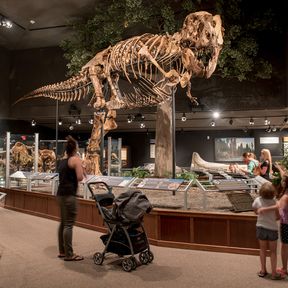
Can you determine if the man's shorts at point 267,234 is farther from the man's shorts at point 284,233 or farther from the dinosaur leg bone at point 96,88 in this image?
the dinosaur leg bone at point 96,88

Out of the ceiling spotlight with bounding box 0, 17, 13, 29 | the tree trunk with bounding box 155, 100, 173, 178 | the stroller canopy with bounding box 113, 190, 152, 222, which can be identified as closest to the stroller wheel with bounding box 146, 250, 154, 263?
the stroller canopy with bounding box 113, 190, 152, 222

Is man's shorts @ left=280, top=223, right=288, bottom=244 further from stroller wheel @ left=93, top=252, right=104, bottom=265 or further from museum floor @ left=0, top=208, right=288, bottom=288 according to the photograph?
stroller wheel @ left=93, top=252, right=104, bottom=265

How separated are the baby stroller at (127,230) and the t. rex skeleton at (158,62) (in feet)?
10.4

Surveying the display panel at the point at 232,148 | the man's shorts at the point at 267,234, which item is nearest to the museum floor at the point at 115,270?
the man's shorts at the point at 267,234

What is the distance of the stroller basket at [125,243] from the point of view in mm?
4078

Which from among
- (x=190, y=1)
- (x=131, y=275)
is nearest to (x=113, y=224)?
(x=131, y=275)

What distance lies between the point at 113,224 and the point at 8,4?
933 centimetres

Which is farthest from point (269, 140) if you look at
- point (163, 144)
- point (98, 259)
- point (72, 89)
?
point (98, 259)

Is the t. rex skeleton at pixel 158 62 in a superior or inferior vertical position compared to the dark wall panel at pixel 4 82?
inferior

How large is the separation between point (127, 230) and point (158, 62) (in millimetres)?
4073

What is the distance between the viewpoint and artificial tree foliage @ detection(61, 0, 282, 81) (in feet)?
32.0

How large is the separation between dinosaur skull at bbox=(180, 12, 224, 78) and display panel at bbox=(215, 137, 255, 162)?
10204 millimetres

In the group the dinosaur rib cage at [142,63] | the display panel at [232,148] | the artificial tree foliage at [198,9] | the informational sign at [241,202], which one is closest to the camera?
the informational sign at [241,202]

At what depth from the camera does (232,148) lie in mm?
16719
